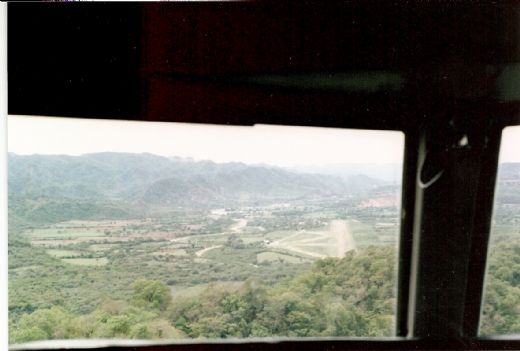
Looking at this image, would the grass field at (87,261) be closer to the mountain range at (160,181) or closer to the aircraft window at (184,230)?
the aircraft window at (184,230)

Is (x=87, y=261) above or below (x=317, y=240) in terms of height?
below

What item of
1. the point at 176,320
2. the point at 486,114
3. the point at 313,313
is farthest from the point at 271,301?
the point at 486,114

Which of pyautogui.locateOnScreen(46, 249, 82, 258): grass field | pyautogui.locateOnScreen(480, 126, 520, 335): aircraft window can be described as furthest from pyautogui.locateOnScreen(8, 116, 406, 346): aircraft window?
pyautogui.locateOnScreen(480, 126, 520, 335): aircraft window

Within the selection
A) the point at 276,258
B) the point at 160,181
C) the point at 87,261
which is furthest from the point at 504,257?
the point at 87,261

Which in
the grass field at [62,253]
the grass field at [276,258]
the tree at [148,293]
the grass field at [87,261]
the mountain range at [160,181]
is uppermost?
the mountain range at [160,181]

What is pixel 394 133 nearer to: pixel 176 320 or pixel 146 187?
pixel 146 187

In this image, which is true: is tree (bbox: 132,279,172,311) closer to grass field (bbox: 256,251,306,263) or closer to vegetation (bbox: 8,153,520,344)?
vegetation (bbox: 8,153,520,344)

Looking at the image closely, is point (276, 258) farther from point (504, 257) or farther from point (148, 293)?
point (504, 257)

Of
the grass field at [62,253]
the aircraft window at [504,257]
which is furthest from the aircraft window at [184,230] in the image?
the aircraft window at [504,257]
